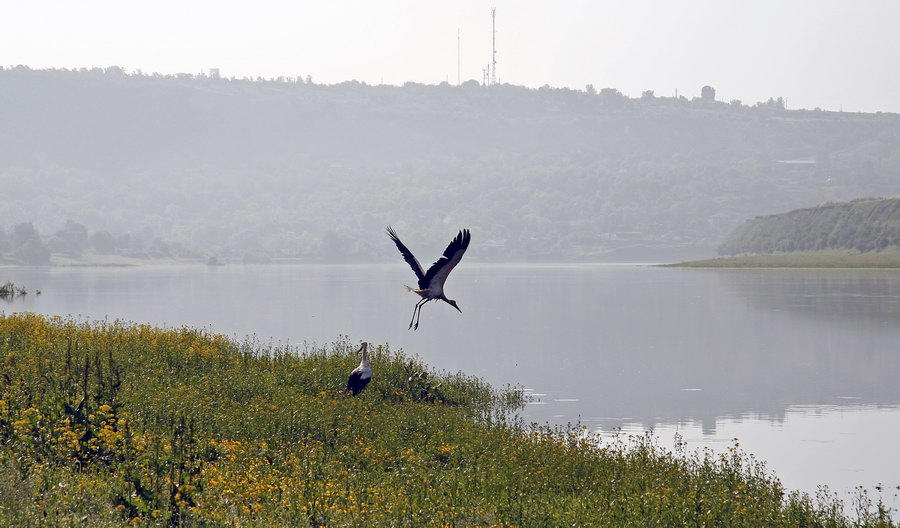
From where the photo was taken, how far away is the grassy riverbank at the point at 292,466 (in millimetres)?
12445

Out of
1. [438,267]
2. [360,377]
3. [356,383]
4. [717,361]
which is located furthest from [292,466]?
[717,361]

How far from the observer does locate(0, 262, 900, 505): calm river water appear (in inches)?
1025

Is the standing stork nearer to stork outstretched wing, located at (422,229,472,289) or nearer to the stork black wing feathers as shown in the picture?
stork outstretched wing, located at (422,229,472,289)

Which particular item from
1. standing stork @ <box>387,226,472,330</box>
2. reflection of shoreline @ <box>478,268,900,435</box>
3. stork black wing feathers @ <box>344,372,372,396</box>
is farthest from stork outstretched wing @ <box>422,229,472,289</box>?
reflection of shoreline @ <box>478,268,900,435</box>

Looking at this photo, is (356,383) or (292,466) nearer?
(292,466)

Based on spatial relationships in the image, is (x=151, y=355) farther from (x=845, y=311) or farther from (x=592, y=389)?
(x=845, y=311)

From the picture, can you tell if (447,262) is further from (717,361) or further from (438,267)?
(717,361)

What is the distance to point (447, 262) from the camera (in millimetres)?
17531

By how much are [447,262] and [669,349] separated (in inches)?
1327

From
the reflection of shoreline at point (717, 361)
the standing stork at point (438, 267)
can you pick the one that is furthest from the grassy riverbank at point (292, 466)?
the reflection of shoreline at point (717, 361)

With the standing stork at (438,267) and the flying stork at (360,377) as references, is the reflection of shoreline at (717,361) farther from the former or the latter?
the standing stork at (438,267)

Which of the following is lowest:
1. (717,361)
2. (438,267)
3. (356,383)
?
(717,361)

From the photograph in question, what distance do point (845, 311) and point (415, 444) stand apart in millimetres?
60894

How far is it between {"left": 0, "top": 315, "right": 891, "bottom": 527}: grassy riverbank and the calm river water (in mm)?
4507
